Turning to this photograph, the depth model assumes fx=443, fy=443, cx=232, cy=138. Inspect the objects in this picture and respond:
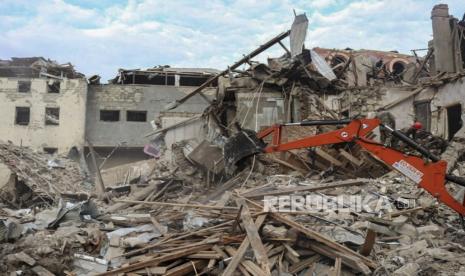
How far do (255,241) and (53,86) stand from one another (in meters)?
27.4

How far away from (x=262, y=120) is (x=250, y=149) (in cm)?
437

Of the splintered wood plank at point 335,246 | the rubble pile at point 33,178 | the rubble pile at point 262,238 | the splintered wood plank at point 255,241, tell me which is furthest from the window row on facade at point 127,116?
the splintered wood plank at point 335,246

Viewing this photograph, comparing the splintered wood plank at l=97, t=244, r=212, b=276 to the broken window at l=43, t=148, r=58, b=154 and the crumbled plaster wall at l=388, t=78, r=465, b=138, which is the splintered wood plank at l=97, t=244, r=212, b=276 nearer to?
the crumbled plaster wall at l=388, t=78, r=465, b=138

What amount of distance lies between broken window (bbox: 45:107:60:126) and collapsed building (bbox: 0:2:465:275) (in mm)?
9444

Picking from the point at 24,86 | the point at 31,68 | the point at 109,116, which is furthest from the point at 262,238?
the point at 31,68

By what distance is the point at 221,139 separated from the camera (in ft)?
43.1

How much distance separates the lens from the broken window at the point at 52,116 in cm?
2948

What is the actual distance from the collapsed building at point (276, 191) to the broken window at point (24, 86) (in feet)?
35.0

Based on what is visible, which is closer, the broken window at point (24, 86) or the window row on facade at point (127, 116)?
the broken window at point (24, 86)

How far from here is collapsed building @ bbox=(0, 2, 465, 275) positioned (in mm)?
5844

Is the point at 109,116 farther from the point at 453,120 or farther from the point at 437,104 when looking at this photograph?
the point at 453,120

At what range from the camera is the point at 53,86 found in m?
29.7

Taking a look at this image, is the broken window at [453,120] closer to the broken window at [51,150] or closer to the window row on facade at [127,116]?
the window row on facade at [127,116]

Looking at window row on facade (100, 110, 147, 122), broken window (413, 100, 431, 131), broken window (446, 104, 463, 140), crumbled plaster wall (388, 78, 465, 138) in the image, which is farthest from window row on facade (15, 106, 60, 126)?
broken window (446, 104, 463, 140)
